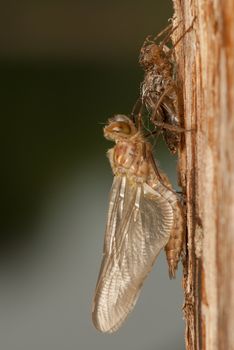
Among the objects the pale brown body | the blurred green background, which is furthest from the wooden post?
the blurred green background

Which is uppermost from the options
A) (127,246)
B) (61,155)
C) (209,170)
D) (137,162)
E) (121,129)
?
(61,155)

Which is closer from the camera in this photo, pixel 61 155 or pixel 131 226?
pixel 131 226

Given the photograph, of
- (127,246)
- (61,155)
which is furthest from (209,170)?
(61,155)

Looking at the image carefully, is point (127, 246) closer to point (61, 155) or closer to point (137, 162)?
point (137, 162)

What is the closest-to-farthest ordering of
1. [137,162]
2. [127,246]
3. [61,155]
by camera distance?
[127,246] < [137,162] < [61,155]

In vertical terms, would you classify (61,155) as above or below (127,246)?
above

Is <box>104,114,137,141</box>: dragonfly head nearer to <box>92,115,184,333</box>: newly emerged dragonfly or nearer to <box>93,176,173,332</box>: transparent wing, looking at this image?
<box>92,115,184,333</box>: newly emerged dragonfly

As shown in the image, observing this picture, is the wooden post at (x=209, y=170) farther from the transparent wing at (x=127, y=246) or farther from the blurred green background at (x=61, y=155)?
the blurred green background at (x=61, y=155)

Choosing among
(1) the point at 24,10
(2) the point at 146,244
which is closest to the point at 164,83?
(2) the point at 146,244

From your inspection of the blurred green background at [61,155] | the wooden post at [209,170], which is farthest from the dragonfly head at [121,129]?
the blurred green background at [61,155]
